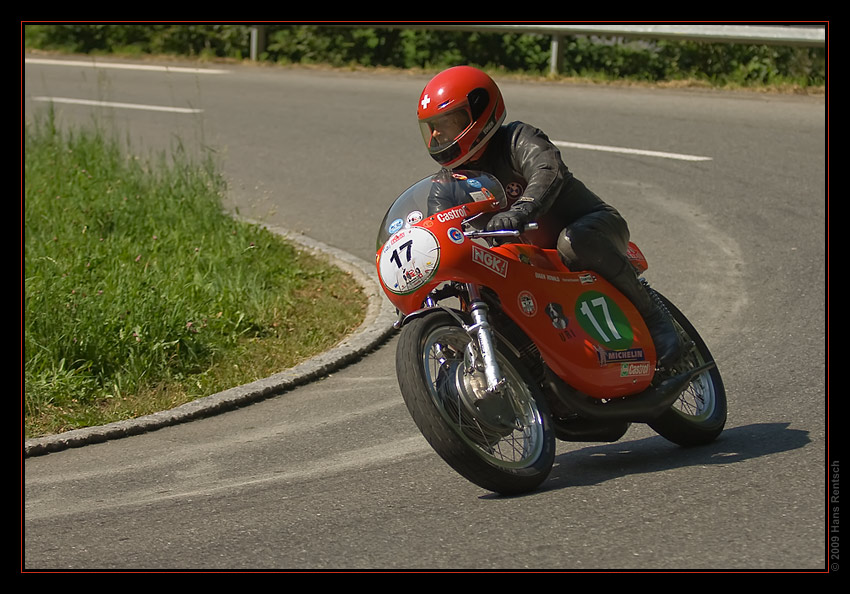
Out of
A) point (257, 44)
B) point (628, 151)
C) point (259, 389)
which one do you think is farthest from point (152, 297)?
point (257, 44)

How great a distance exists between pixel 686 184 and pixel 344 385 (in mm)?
5302

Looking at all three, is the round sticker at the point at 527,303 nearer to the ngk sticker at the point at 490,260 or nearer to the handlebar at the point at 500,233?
the ngk sticker at the point at 490,260

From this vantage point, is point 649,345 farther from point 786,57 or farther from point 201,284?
point 786,57

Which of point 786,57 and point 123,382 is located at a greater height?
point 786,57

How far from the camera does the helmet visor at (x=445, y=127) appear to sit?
4.96 meters

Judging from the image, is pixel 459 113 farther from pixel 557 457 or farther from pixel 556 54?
pixel 556 54

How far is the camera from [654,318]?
5461 millimetres

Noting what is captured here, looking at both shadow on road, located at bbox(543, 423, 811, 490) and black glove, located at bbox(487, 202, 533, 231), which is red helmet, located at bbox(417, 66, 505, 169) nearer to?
black glove, located at bbox(487, 202, 533, 231)

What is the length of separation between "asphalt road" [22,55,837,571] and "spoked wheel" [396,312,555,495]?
14 cm

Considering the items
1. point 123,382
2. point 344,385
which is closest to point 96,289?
point 123,382

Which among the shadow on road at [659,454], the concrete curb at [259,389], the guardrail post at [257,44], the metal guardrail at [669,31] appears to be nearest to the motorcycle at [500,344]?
the shadow on road at [659,454]

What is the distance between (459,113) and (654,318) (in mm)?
1328

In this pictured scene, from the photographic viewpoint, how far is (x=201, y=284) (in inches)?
340

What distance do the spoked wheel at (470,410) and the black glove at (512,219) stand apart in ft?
1.35
